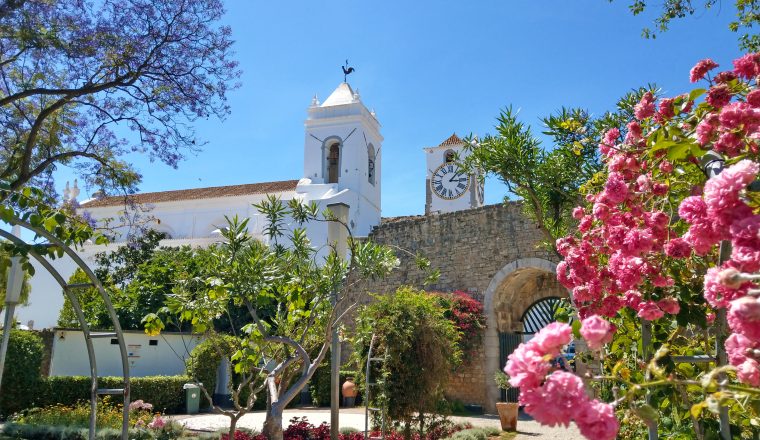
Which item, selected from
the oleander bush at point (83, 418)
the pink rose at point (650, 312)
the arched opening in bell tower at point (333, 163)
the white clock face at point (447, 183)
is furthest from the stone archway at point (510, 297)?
the white clock face at point (447, 183)

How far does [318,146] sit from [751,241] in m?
23.9

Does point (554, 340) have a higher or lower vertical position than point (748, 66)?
lower

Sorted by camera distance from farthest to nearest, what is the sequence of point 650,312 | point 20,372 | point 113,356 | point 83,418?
point 113,356 < point 20,372 < point 83,418 < point 650,312

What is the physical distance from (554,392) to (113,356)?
1612 cm

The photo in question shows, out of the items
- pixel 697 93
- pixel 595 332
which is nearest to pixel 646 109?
pixel 697 93

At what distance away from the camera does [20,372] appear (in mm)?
11664

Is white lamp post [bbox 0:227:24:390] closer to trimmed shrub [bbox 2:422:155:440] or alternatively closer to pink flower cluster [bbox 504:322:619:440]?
trimmed shrub [bbox 2:422:155:440]

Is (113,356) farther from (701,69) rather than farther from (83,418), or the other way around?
A: (701,69)

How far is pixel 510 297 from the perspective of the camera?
14688 millimetres

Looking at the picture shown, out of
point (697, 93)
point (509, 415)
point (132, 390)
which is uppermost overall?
point (697, 93)

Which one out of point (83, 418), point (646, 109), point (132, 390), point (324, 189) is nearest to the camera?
point (646, 109)

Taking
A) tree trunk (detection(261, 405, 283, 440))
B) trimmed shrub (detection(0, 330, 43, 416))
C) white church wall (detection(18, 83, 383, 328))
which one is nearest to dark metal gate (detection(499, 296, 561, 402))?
white church wall (detection(18, 83, 383, 328))

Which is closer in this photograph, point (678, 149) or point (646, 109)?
point (678, 149)

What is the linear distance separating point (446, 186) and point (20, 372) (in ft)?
77.7
